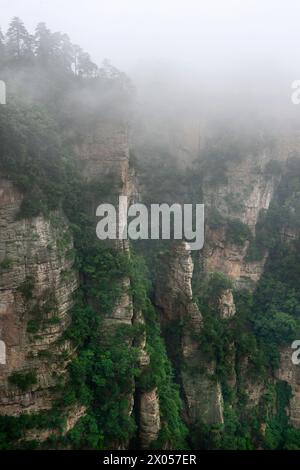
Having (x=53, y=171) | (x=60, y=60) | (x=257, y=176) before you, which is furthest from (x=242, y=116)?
(x=53, y=171)

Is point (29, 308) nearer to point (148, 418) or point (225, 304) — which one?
point (148, 418)

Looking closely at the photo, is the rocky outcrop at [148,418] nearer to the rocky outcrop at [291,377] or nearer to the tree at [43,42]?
the rocky outcrop at [291,377]

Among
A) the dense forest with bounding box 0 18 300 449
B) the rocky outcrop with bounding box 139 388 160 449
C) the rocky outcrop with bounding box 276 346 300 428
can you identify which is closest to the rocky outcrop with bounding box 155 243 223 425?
the dense forest with bounding box 0 18 300 449

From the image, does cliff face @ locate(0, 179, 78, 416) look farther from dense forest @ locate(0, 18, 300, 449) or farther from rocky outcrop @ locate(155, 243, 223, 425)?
rocky outcrop @ locate(155, 243, 223, 425)

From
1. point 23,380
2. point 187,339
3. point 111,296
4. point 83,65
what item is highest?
point 83,65

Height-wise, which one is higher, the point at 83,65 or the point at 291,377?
the point at 83,65

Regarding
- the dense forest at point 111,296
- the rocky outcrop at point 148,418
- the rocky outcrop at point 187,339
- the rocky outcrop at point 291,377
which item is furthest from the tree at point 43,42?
the rocky outcrop at point 291,377

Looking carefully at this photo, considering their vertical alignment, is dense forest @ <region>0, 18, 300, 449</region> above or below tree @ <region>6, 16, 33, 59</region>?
below

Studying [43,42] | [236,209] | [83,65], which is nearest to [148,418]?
[236,209]

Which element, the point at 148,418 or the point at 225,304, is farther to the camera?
the point at 225,304
